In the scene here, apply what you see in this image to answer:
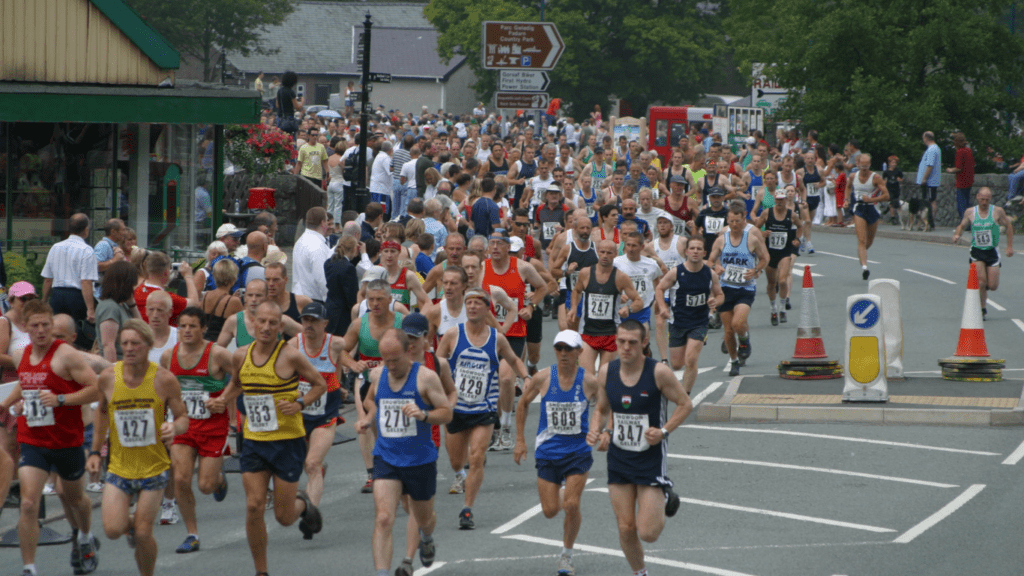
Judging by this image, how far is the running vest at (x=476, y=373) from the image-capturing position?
32.4ft

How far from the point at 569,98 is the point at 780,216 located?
161 feet

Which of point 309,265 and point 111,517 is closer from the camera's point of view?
point 111,517

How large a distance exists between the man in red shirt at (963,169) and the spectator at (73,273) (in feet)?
70.1

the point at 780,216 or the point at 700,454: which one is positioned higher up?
the point at 780,216

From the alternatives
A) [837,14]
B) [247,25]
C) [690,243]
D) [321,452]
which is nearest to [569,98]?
[247,25]

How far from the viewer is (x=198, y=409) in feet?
28.9

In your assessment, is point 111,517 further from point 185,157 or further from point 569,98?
point 569,98

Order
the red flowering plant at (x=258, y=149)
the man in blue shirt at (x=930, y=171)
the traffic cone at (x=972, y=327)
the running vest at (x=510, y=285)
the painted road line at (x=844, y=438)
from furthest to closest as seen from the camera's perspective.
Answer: the man in blue shirt at (x=930, y=171) → the red flowering plant at (x=258, y=149) → the traffic cone at (x=972, y=327) → the running vest at (x=510, y=285) → the painted road line at (x=844, y=438)

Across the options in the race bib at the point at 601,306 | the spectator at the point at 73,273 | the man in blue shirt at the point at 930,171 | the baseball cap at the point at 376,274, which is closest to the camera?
the baseball cap at the point at 376,274

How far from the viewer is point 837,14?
34.4 m

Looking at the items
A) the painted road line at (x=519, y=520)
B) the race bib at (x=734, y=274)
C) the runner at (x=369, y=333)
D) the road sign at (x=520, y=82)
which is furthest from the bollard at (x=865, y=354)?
the road sign at (x=520, y=82)

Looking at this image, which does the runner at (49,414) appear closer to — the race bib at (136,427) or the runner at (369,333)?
the race bib at (136,427)

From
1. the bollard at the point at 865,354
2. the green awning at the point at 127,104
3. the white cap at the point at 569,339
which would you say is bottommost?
the bollard at the point at 865,354

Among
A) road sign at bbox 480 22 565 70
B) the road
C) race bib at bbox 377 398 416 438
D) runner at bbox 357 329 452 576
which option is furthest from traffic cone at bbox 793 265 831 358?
road sign at bbox 480 22 565 70
